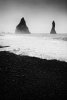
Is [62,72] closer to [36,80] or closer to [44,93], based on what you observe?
[36,80]

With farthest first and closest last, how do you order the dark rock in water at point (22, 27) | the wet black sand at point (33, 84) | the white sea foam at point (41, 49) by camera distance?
the dark rock in water at point (22, 27) → the white sea foam at point (41, 49) → the wet black sand at point (33, 84)

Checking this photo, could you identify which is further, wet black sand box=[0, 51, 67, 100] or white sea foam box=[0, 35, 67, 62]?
white sea foam box=[0, 35, 67, 62]

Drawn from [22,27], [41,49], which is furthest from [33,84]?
[22,27]

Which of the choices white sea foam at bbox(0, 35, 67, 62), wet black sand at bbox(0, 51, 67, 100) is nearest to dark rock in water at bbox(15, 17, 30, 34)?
white sea foam at bbox(0, 35, 67, 62)

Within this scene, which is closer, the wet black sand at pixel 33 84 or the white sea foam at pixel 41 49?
the wet black sand at pixel 33 84

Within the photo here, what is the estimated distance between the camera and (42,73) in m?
8.70

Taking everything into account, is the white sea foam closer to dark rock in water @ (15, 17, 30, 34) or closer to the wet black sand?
the wet black sand

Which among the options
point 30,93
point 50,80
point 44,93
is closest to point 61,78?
point 50,80

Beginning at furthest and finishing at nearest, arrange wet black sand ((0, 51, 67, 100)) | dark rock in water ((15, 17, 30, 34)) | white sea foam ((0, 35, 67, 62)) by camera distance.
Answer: dark rock in water ((15, 17, 30, 34))
white sea foam ((0, 35, 67, 62))
wet black sand ((0, 51, 67, 100))

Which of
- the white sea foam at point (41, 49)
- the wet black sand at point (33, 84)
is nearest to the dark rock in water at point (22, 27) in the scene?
the white sea foam at point (41, 49)

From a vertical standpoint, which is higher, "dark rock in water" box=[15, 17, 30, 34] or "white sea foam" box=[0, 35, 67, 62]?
"dark rock in water" box=[15, 17, 30, 34]

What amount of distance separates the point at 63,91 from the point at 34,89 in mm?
1783

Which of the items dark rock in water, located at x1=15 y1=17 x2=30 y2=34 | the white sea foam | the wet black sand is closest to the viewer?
the wet black sand

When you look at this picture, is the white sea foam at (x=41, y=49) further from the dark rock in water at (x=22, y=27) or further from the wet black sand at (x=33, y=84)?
the dark rock in water at (x=22, y=27)
